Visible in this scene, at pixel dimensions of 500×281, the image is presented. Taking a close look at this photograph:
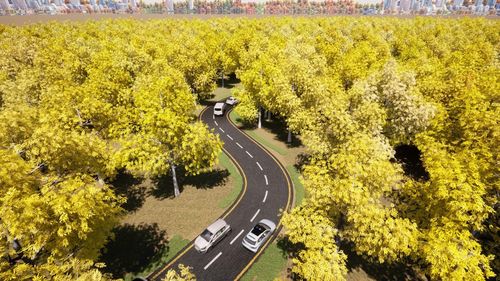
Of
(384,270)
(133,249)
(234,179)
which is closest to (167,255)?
(133,249)

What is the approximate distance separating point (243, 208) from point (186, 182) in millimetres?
9971

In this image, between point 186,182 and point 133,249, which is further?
point 186,182

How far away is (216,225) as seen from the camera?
26797mm

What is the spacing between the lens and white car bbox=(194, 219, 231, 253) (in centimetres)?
2538

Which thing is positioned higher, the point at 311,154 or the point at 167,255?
the point at 311,154

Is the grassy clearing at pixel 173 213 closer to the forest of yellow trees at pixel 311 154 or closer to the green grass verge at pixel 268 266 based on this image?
the forest of yellow trees at pixel 311 154

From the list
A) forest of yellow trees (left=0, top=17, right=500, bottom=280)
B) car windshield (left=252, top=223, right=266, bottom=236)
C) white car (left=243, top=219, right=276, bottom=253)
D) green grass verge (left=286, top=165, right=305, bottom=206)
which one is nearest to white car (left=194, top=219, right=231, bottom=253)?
white car (left=243, top=219, right=276, bottom=253)

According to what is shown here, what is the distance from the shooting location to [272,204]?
3200 cm

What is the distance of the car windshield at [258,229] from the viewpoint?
25947 millimetres

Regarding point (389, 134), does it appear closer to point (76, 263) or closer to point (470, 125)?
point (470, 125)

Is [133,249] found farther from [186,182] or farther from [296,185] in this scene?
[296,185]

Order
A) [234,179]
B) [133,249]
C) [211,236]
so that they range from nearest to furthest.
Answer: [211,236] < [133,249] < [234,179]

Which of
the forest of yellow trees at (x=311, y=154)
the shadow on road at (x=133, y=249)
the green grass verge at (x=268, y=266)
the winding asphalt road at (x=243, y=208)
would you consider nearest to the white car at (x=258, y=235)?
the winding asphalt road at (x=243, y=208)

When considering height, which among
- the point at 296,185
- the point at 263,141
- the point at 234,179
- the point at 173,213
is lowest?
the point at 173,213
